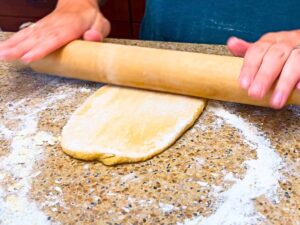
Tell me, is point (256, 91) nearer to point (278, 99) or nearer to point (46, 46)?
point (278, 99)

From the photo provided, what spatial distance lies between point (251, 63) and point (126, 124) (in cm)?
25

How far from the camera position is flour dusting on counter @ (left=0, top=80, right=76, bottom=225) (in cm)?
62

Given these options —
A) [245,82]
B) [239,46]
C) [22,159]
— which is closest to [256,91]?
[245,82]

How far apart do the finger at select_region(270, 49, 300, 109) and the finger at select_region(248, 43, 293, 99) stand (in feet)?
0.04

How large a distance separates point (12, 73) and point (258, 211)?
2.22 ft

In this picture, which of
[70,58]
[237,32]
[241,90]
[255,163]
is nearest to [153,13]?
[237,32]

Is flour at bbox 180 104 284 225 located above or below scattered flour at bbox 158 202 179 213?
above

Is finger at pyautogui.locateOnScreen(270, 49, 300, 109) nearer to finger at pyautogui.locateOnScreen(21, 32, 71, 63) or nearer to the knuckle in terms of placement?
the knuckle

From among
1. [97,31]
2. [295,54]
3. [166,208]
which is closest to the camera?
[166,208]

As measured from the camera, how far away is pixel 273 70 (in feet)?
2.30

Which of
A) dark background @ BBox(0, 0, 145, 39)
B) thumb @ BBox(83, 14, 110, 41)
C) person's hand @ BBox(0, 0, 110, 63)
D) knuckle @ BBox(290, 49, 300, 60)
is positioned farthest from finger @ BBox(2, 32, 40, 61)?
dark background @ BBox(0, 0, 145, 39)

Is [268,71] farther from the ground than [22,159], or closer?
farther from the ground

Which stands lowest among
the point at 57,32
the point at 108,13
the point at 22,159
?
the point at 108,13

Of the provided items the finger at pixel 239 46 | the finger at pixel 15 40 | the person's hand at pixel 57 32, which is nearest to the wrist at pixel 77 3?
the person's hand at pixel 57 32
